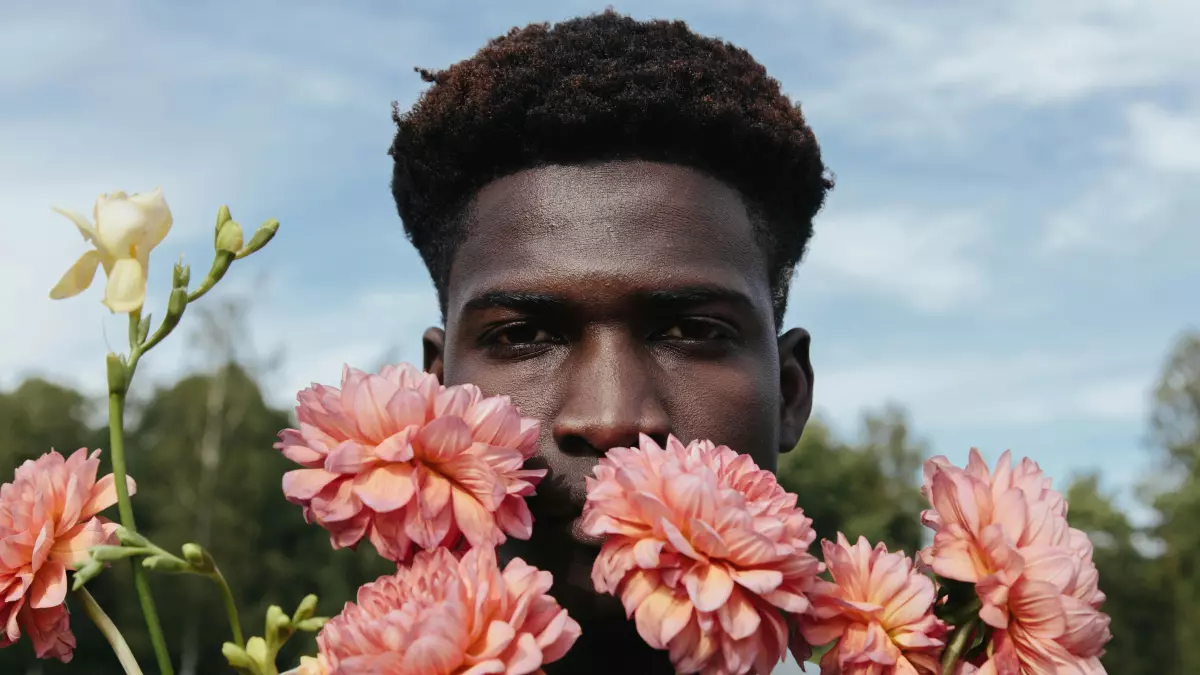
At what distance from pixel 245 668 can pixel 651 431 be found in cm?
105

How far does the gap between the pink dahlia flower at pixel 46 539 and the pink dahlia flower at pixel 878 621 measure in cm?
128

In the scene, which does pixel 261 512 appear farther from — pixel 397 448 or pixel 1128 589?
pixel 397 448

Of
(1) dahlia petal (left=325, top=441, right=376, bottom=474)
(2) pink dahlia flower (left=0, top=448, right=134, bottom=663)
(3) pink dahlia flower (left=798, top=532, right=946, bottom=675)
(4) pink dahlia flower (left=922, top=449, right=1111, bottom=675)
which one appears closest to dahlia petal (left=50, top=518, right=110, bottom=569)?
(2) pink dahlia flower (left=0, top=448, right=134, bottom=663)

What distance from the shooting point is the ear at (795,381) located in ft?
12.3

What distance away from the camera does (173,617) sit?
25.7 m

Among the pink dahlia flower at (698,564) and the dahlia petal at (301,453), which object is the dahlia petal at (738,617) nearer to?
the pink dahlia flower at (698,564)

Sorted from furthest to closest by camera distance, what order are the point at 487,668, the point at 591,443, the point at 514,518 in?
the point at 591,443
the point at 514,518
the point at 487,668

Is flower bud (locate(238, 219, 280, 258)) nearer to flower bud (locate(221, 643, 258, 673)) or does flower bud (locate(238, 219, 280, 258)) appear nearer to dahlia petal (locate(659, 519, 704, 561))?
flower bud (locate(221, 643, 258, 673))

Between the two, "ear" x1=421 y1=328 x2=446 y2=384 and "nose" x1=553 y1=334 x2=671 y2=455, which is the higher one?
"ear" x1=421 y1=328 x2=446 y2=384

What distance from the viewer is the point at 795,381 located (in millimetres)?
3855

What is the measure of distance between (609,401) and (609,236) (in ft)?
1.55

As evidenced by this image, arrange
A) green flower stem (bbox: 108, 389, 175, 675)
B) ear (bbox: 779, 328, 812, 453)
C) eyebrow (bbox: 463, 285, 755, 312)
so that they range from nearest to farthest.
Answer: green flower stem (bbox: 108, 389, 175, 675) < eyebrow (bbox: 463, 285, 755, 312) < ear (bbox: 779, 328, 812, 453)

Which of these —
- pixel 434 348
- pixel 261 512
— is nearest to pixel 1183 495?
pixel 261 512

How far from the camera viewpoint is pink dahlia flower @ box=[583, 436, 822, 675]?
1.98 m
